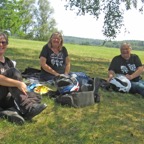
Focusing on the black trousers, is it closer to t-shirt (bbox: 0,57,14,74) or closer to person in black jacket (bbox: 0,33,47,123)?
person in black jacket (bbox: 0,33,47,123)

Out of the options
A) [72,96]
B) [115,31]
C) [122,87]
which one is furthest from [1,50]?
[115,31]

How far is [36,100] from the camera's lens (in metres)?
4.26

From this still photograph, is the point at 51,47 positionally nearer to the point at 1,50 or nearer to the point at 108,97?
the point at 108,97

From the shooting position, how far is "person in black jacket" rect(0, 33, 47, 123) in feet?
13.4

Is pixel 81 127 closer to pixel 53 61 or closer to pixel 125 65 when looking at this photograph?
pixel 53 61

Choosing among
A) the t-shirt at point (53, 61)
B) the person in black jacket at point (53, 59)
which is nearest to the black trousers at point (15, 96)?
the person in black jacket at point (53, 59)

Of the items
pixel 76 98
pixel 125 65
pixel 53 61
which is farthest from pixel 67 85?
pixel 125 65

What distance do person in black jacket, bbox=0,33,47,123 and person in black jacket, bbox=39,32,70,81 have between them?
2419 millimetres

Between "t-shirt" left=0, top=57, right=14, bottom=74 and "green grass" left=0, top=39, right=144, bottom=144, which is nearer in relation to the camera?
"green grass" left=0, top=39, right=144, bottom=144

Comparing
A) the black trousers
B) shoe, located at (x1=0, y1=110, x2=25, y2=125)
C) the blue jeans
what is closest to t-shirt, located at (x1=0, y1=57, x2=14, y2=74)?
the black trousers

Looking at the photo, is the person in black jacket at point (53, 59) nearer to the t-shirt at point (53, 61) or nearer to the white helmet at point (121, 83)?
the t-shirt at point (53, 61)

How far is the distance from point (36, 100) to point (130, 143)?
134 centimetres

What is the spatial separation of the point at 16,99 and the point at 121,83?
129 inches

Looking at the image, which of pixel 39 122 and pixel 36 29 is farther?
pixel 36 29
